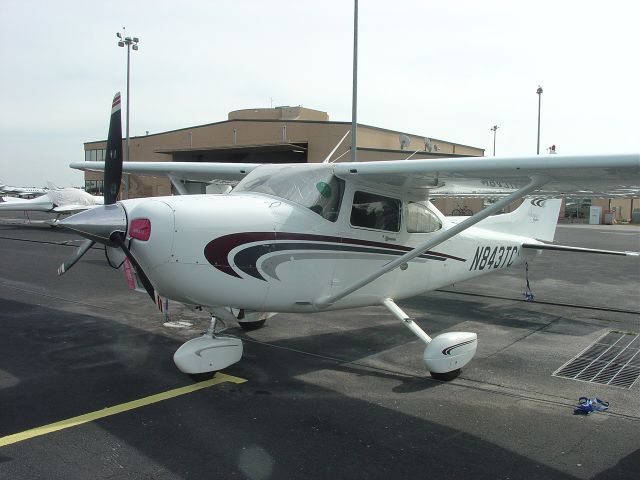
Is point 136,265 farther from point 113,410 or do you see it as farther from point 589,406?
point 589,406

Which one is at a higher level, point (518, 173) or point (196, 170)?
point (196, 170)

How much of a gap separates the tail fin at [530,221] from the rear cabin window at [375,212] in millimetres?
3205

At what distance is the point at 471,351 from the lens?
19.1 ft

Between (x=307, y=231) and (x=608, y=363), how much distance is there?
396 centimetres

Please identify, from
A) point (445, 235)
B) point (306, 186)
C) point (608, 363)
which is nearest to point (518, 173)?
point (445, 235)

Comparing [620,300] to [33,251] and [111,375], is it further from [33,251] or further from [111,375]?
[33,251]

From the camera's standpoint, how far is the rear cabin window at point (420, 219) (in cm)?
669

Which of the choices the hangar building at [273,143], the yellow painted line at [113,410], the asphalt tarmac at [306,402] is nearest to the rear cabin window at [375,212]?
the asphalt tarmac at [306,402]

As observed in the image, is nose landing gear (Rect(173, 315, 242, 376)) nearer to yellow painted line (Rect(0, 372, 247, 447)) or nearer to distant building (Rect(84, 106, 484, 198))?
yellow painted line (Rect(0, 372, 247, 447))

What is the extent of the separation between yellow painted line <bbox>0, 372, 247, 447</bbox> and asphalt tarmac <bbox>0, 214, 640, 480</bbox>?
0.06 ft

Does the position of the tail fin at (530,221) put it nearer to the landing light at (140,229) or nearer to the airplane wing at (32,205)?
the landing light at (140,229)

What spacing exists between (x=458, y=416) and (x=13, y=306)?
758 centimetres

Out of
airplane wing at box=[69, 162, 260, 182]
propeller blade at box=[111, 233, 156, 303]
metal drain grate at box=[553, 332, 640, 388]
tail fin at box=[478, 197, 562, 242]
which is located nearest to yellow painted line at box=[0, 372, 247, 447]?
propeller blade at box=[111, 233, 156, 303]

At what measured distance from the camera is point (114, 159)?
557 centimetres
